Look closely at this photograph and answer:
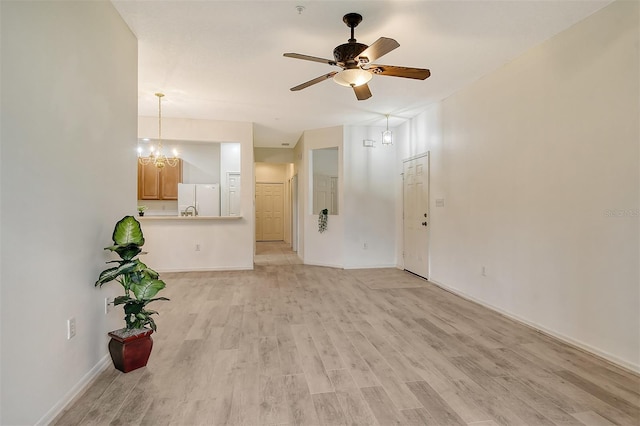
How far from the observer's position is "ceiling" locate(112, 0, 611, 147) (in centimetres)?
256

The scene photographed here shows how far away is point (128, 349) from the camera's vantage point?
228 cm

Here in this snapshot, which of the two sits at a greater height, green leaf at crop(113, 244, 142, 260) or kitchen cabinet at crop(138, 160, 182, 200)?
kitchen cabinet at crop(138, 160, 182, 200)

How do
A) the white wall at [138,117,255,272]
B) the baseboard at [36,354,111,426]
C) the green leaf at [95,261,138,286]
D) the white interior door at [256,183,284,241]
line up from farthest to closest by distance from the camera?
the white interior door at [256,183,284,241] → the white wall at [138,117,255,272] → the green leaf at [95,261,138,286] → the baseboard at [36,354,111,426]

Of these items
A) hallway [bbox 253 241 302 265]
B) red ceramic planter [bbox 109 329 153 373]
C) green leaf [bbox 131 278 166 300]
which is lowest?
hallway [bbox 253 241 302 265]

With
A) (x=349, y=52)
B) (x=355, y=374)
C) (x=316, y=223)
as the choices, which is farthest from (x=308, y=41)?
(x=316, y=223)

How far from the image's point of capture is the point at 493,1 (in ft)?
8.10

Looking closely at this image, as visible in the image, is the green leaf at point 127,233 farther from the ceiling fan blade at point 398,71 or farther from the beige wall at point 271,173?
the beige wall at point 271,173

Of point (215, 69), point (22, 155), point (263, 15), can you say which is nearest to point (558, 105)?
point (263, 15)

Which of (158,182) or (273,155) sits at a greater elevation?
(273,155)

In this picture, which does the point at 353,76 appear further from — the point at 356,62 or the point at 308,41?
the point at 308,41

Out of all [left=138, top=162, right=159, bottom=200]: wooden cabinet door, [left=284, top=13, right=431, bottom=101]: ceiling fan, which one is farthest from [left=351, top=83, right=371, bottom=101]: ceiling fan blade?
[left=138, top=162, right=159, bottom=200]: wooden cabinet door

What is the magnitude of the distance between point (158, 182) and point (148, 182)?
0.19m

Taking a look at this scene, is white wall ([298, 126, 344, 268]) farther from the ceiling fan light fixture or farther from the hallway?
the ceiling fan light fixture

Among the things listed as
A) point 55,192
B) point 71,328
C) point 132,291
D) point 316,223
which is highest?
point 55,192
